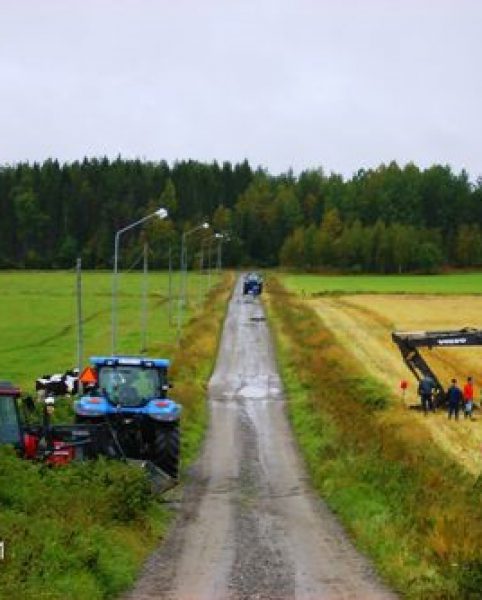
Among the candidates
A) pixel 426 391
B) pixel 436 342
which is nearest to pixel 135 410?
pixel 426 391

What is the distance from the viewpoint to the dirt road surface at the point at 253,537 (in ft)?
49.7

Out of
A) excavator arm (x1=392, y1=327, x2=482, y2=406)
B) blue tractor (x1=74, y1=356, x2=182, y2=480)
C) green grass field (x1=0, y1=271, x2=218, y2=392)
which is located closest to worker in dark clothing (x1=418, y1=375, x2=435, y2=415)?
excavator arm (x1=392, y1=327, x2=482, y2=406)

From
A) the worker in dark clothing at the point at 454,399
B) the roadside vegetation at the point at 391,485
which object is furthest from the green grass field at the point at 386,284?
the worker in dark clothing at the point at 454,399

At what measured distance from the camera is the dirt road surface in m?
15.1

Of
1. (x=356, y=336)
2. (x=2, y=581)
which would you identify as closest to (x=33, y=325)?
(x=356, y=336)

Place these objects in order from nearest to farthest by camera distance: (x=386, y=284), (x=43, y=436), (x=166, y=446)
Result: (x=43, y=436) → (x=166, y=446) → (x=386, y=284)

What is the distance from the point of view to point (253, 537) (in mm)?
18453

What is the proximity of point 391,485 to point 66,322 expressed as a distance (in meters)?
60.3

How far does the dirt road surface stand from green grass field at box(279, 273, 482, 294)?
88164 mm

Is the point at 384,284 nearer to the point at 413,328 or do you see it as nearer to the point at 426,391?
the point at 413,328

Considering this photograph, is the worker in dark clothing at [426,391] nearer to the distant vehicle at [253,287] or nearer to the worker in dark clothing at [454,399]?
the worker in dark clothing at [454,399]

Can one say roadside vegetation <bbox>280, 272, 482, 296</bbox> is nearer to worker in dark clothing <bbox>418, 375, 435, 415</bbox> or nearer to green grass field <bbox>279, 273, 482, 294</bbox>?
green grass field <bbox>279, 273, 482, 294</bbox>

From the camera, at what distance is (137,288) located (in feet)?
415

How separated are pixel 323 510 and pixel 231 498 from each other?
7.72 feet
